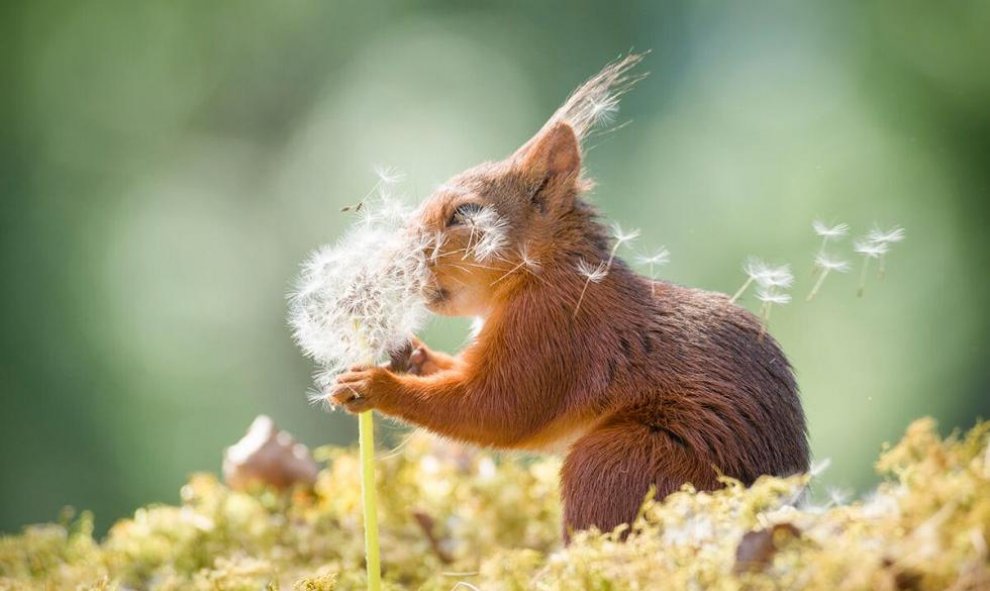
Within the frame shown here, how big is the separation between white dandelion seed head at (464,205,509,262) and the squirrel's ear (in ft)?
0.38

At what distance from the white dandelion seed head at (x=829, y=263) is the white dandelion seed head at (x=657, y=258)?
13.2 inches

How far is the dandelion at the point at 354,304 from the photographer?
1.79m

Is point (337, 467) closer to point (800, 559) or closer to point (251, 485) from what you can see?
point (251, 485)

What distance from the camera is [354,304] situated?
1.79 m

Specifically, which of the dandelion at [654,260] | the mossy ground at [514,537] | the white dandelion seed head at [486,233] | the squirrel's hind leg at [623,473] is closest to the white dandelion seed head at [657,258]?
the dandelion at [654,260]

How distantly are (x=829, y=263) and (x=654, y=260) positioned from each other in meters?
0.41

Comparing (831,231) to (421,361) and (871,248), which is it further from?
(421,361)

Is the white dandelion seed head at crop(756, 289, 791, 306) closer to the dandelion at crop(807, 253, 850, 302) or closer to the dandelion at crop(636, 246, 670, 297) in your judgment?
the dandelion at crop(807, 253, 850, 302)

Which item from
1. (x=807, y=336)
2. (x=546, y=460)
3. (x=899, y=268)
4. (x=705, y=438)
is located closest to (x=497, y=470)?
(x=546, y=460)

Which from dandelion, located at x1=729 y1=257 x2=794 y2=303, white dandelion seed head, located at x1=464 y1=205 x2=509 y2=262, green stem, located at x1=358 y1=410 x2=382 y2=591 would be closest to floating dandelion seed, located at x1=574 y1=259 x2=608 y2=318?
white dandelion seed head, located at x1=464 y1=205 x2=509 y2=262

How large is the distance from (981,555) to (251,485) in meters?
1.95

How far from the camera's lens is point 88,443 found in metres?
5.73

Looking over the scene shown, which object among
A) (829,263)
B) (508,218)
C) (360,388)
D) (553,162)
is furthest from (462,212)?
(829,263)

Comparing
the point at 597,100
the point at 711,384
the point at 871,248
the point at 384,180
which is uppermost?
the point at 597,100
